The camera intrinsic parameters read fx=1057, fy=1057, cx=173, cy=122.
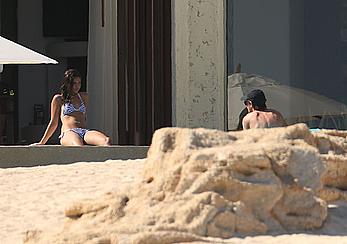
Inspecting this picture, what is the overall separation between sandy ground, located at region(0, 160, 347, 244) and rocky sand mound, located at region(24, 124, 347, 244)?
0.64 ft

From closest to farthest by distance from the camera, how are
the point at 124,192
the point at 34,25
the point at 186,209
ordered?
the point at 186,209 → the point at 124,192 → the point at 34,25

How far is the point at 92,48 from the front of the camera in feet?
51.8

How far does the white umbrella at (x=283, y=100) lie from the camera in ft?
40.2

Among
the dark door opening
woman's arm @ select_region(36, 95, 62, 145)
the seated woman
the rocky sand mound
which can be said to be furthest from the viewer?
the dark door opening

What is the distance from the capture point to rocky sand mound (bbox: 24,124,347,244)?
533cm

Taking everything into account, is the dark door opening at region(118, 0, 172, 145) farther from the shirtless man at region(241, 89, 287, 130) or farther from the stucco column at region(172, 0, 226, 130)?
the shirtless man at region(241, 89, 287, 130)

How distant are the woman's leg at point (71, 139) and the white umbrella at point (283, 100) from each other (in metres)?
2.37

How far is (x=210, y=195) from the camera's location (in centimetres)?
538

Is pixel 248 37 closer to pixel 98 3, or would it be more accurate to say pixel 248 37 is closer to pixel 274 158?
pixel 98 3

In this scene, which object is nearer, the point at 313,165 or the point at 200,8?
the point at 313,165

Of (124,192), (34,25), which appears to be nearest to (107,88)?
(34,25)

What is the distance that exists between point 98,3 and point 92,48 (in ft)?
2.36

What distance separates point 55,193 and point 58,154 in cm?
246

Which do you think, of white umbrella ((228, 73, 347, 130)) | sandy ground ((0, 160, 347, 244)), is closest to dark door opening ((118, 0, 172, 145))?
white umbrella ((228, 73, 347, 130))
